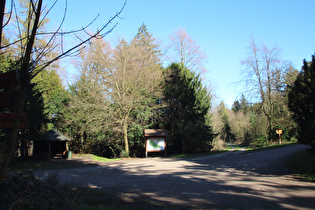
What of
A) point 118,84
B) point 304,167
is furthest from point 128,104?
point 304,167

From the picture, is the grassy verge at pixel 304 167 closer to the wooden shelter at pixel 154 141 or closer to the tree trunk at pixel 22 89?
the tree trunk at pixel 22 89

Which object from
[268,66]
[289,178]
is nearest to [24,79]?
[289,178]

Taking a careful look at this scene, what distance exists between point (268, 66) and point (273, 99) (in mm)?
4757

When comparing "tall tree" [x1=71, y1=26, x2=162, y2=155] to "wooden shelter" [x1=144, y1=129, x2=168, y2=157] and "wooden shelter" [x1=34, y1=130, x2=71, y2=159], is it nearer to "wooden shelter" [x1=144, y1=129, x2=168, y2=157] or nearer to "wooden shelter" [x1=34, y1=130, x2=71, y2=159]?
"wooden shelter" [x1=144, y1=129, x2=168, y2=157]

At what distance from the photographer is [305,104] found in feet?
33.9

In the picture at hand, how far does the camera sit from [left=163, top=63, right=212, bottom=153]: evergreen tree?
28219mm

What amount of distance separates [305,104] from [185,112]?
19.0 metres

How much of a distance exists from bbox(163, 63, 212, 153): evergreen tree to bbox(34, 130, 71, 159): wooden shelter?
41.2 ft

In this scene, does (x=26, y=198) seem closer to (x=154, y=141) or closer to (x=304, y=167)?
(x=304, y=167)

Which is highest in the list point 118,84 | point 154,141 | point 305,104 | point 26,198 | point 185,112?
point 118,84

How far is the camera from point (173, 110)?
29688mm

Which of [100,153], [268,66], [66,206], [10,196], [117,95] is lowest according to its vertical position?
[100,153]

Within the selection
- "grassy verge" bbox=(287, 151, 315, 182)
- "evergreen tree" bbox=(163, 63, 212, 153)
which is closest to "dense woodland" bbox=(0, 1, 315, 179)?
"evergreen tree" bbox=(163, 63, 212, 153)

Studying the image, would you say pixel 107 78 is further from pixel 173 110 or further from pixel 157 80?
pixel 173 110
